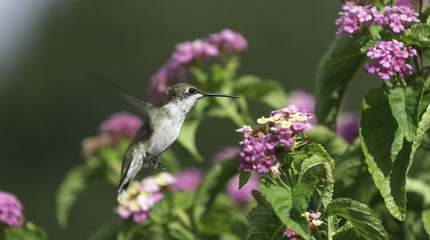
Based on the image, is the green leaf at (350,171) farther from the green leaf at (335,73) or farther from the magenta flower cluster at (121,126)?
the magenta flower cluster at (121,126)

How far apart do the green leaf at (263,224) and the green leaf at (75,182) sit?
69.2 inches

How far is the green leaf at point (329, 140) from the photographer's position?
251cm

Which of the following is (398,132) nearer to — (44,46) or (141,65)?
(141,65)

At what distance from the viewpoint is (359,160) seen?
7.34 ft

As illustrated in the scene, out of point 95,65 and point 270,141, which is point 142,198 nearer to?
point 270,141

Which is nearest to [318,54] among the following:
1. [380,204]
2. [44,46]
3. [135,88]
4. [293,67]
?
[293,67]

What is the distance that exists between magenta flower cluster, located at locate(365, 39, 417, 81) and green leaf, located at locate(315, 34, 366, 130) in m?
0.17

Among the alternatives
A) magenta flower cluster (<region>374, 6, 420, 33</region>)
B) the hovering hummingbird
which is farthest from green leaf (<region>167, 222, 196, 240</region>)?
magenta flower cluster (<region>374, 6, 420, 33</region>)

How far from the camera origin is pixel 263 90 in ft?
10.1

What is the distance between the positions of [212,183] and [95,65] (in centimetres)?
1729

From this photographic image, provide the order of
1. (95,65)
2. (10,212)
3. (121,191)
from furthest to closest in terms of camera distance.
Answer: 1. (95,65)
2. (10,212)
3. (121,191)

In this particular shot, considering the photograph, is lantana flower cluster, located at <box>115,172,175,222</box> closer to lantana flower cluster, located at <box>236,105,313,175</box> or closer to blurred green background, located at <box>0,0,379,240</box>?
lantana flower cluster, located at <box>236,105,313,175</box>

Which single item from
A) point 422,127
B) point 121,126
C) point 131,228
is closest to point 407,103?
point 422,127

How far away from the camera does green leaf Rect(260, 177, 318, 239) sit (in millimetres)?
1554
